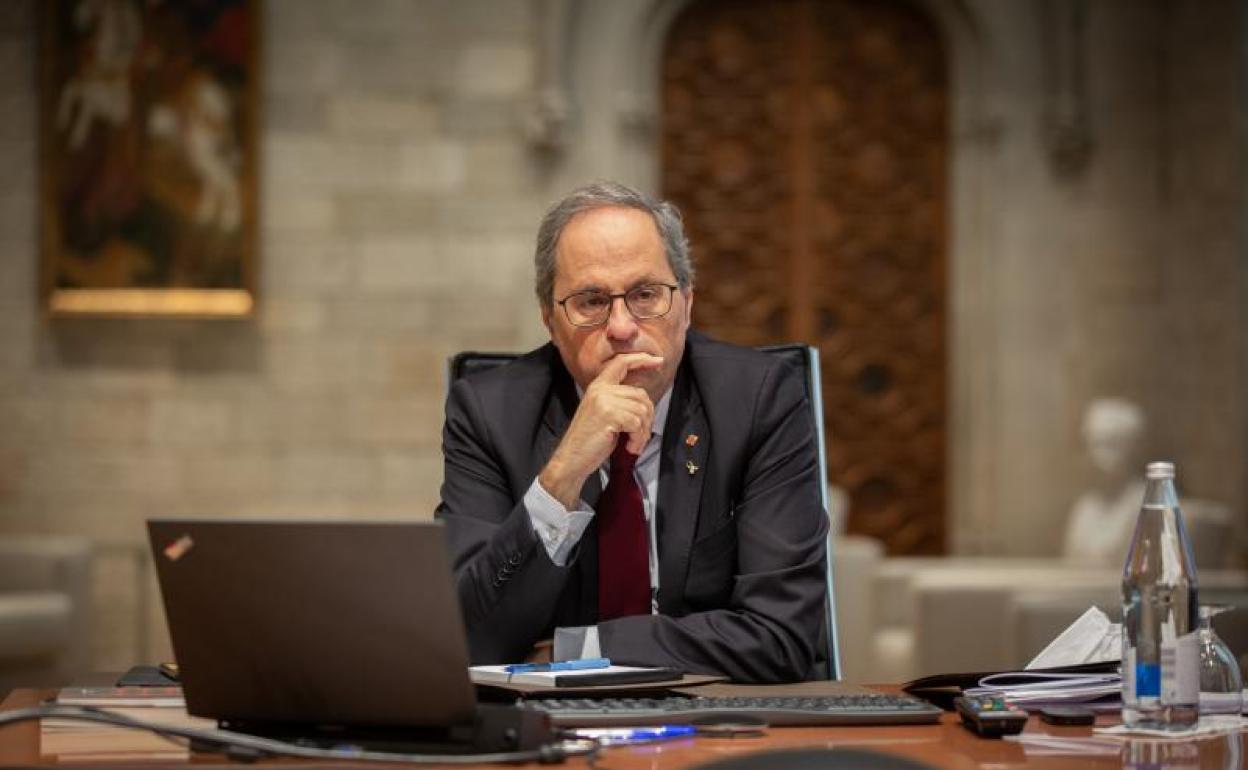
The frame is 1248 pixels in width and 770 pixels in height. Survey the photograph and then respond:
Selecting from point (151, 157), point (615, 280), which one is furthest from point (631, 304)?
point (151, 157)

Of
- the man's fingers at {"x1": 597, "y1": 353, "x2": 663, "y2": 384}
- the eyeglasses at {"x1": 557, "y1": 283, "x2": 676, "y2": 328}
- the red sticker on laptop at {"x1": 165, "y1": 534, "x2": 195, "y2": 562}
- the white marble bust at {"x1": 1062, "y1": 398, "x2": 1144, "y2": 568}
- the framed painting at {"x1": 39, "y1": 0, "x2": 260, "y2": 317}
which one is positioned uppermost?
the framed painting at {"x1": 39, "y1": 0, "x2": 260, "y2": 317}

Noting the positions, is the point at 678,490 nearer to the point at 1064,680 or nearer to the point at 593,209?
the point at 593,209

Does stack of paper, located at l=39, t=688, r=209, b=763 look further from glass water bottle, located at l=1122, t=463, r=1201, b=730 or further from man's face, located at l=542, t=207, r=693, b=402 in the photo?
glass water bottle, located at l=1122, t=463, r=1201, b=730

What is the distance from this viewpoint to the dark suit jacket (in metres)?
2.45

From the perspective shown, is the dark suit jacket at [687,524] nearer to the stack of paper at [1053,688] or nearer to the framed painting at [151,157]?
the stack of paper at [1053,688]

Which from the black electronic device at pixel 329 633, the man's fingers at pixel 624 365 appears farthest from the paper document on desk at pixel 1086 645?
the black electronic device at pixel 329 633

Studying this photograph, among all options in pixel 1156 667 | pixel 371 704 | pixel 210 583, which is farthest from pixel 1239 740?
pixel 210 583

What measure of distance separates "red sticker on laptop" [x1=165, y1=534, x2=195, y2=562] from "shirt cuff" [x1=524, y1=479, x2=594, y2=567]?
820 millimetres

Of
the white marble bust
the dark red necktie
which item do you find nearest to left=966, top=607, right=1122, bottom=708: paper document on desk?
the dark red necktie

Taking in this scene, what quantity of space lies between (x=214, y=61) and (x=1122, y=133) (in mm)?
4045

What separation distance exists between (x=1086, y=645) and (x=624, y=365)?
801 mm

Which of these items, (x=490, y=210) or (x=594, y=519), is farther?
(x=490, y=210)

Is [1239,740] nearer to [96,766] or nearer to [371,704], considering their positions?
[371,704]

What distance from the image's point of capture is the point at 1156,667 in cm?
191
